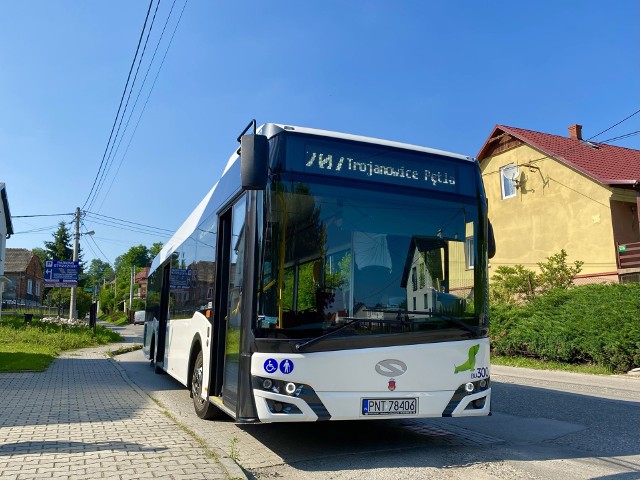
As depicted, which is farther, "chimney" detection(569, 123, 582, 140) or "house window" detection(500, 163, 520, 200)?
"chimney" detection(569, 123, 582, 140)

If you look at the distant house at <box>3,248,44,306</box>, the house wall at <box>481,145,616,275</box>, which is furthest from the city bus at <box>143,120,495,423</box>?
the distant house at <box>3,248,44,306</box>

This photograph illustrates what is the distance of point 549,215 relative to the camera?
27.7m

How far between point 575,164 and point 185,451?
25122 mm

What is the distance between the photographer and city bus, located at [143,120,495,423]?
5.22 meters

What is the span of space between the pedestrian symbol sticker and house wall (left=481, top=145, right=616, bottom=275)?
22573mm

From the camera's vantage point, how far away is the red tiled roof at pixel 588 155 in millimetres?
25625

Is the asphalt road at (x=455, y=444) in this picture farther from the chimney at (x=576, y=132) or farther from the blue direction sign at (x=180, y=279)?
the chimney at (x=576, y=132)

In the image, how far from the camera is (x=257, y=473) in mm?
5207

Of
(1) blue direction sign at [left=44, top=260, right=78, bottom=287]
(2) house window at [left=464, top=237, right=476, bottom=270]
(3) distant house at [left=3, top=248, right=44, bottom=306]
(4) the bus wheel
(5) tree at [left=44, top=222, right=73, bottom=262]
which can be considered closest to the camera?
(2) house window at [left=464, top=237, right=476, bottom=270]

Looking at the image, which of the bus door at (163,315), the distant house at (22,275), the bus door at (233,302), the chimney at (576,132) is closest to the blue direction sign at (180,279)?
the bus door at (163,315)

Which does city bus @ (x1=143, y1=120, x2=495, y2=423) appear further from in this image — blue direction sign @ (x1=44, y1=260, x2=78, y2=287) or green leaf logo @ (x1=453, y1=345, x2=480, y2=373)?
blue direction sign @ (x1=44, y1=260, x2=78, y2=287)

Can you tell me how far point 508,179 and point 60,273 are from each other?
2407 cm

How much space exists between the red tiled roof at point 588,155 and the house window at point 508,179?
159cm

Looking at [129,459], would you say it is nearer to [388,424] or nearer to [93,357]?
[388,424]
